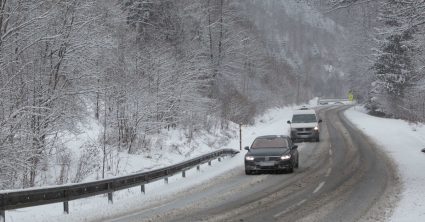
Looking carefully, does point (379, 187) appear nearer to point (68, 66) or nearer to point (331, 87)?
point (68, 66)

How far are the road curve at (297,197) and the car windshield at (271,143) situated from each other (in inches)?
46.7

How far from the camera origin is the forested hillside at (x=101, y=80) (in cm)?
Result: 1548

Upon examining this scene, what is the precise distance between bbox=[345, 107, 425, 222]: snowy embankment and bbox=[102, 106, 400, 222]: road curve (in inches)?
12.4

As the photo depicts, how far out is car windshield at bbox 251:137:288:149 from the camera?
21.7 meters

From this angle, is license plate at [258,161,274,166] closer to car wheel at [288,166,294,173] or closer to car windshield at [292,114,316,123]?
car wheel at [288,166,294,173]

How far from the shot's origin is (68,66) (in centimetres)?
1897

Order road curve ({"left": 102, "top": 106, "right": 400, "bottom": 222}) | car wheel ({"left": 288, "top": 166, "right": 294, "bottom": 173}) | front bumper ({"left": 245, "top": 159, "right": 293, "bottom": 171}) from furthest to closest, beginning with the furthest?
car wheel ({"left": 288, "top": 166, "right": 294, "bottom": 173}), front bumper ({"left": 245, "top": 159, "right": 293, "bottom": 171}), road curve ({"left": 102, "top": 106, "right": 400, "bottom": 222})

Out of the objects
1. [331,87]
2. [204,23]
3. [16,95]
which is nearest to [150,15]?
[204,23]

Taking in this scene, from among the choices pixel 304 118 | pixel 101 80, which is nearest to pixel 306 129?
pixel 304 118

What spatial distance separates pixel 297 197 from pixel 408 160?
10475 mm

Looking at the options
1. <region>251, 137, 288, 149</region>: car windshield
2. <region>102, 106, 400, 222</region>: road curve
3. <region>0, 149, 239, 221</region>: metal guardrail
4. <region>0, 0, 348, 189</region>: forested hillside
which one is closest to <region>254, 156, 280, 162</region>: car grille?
<region>102, 106, 400, 222</region>: road curve

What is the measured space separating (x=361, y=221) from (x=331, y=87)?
17629cm

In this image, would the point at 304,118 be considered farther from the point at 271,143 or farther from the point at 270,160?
the point at 270,160

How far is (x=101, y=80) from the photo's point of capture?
2261cm
